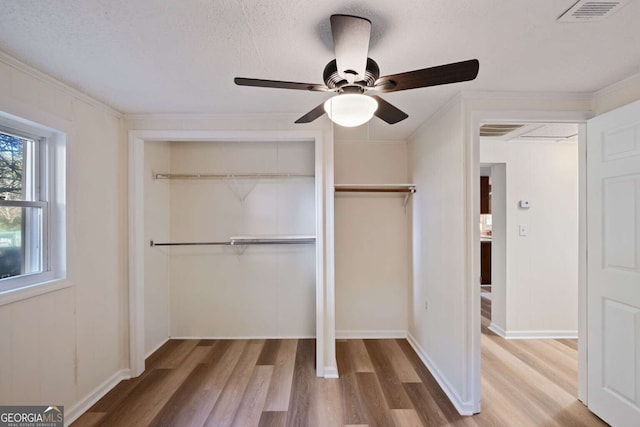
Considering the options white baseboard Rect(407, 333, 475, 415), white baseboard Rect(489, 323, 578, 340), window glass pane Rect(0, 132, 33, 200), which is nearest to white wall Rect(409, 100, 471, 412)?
white baseboard Rect(407, 333, 475, 415)

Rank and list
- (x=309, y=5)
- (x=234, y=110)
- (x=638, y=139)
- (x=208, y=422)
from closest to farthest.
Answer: (x=309, y=5)
(x=638, y=139)
(x=208, y=422)
(x=234, y=110)

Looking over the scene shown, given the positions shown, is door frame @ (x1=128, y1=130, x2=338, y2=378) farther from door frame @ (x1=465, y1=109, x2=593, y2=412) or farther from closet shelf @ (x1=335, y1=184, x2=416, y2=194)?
door frame @ (x1=465, y1=109, x2=593, y2=412)

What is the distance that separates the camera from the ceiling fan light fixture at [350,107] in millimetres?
1279

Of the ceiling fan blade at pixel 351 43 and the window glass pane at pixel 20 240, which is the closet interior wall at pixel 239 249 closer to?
the window glass pane at pixel 20 240

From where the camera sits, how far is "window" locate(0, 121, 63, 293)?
66.1 inches

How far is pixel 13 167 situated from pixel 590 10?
3105 mm

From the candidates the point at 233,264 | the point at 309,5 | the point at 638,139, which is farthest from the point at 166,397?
the point at 638,139

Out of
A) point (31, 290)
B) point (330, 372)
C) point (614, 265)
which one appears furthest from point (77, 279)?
point (614, 265)

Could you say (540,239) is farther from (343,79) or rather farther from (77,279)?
(77,279)

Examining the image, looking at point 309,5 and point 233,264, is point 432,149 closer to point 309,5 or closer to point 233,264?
point 309,5

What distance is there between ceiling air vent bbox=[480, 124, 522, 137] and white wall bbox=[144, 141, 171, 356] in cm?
326

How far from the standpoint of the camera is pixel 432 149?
8.39ft

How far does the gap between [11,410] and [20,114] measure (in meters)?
1.65

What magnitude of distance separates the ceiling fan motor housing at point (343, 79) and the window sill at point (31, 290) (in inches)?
80.6
